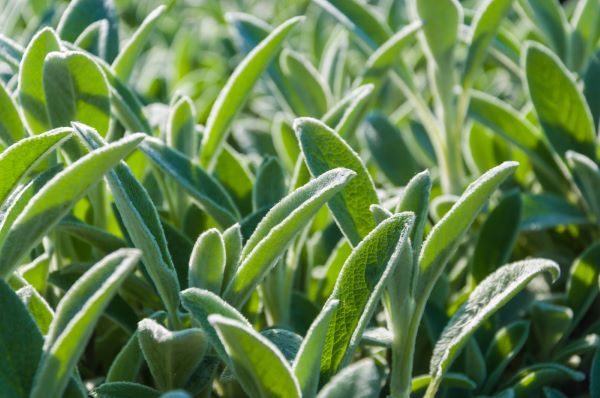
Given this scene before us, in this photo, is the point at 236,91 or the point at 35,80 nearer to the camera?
the point at 35,80

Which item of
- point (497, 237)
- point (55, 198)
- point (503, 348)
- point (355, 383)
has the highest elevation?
point (55, 198)

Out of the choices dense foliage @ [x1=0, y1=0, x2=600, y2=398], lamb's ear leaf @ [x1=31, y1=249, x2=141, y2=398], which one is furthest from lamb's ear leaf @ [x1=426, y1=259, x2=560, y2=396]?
lamb's ear leaf @ [x1=31, y1=249, x2=141, y2=398]

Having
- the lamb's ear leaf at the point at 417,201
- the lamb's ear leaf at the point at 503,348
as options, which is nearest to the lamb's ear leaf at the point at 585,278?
the lamb's ear leaf at the point at 503,348

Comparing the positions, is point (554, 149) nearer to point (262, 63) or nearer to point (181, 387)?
point (262, 63)

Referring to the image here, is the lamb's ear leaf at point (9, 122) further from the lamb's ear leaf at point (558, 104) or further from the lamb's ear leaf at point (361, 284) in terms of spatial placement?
the lamb's ear leaf at point (558, 104)

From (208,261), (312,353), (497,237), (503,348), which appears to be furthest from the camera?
(497,237)

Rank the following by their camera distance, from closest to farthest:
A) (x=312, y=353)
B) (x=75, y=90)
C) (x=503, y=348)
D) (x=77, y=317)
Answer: (x=77, y=317) → (x=312, y=353) → (x=75, y=90) → (x=503, y=348)

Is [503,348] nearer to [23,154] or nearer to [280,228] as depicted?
[280,228]

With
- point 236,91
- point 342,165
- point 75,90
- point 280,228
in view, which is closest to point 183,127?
point 236,91
